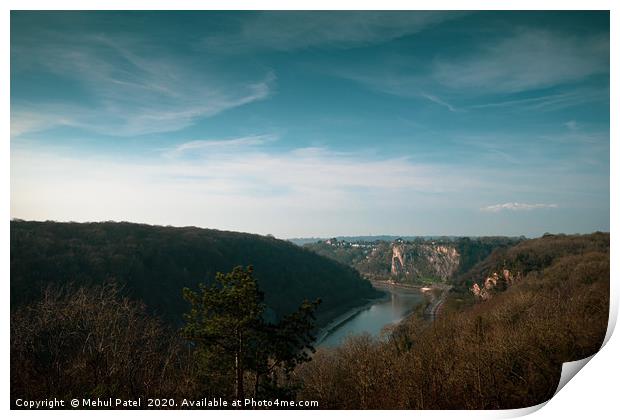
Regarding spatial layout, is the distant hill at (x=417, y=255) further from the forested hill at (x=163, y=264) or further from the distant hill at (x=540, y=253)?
the forested hill at (x=163, y=264)

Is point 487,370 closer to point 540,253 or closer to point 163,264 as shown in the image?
point 540,253

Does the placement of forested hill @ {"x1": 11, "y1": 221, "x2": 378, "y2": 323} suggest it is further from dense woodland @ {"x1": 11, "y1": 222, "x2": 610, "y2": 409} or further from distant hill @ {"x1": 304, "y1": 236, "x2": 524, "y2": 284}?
dense woodland @ {"x1": 11, "y1": 222, "x2": 610, "y2": 409}

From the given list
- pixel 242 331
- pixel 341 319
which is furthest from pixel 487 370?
pixel 341 319

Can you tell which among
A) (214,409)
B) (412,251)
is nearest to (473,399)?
(214,409)

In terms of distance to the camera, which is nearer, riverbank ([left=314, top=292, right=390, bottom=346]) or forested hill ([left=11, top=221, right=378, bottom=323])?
forested hill ([left=11, top=221, right=378, bottom=323])

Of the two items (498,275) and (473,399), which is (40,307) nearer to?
(473,399)

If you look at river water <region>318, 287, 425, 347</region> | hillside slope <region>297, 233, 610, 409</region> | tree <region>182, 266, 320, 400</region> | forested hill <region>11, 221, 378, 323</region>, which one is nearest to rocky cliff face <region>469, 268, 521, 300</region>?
river water <region>318, 287, 425, 347</region>
